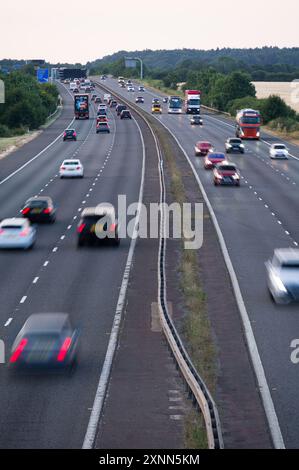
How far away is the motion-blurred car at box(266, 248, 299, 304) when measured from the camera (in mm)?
31094

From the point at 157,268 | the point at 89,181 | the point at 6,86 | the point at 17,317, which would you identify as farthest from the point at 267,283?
the point at 6,86

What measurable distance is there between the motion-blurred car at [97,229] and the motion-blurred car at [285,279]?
36.2 feet

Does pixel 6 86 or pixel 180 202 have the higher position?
pixel 180 202

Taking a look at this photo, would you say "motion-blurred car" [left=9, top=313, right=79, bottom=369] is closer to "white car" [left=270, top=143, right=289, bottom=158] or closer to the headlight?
the headlight

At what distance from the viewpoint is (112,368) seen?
81.1 feet

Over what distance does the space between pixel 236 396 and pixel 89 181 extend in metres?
45.4

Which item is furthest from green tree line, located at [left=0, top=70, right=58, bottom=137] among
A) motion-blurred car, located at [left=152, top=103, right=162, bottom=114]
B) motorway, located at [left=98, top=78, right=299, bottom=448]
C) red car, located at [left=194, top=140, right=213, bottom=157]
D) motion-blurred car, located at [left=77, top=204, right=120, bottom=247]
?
motion-blurred car, located at [left=77, top=204, right=120, bottom=247]

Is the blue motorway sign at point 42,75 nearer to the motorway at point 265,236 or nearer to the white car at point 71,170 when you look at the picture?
the motorway at point 265,236

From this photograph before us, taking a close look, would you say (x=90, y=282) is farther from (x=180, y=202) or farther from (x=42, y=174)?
(x=42, y=174)

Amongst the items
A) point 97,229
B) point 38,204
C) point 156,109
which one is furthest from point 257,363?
point 156,109

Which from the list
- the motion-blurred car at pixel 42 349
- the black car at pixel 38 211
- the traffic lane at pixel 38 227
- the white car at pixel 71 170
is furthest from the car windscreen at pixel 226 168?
the motion-blurred car at pixel 42 349

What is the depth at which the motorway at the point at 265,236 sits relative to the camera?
2377 centimetres

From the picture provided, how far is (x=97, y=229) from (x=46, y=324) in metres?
17.7
